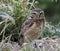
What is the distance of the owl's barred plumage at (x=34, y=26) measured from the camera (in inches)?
296

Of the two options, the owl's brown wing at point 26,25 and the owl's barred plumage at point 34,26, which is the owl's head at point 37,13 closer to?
the owl's barred plumage at point 34,26

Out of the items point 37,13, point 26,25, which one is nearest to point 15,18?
point 26,25

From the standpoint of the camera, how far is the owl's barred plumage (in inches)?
296

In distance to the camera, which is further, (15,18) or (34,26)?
(15,18)

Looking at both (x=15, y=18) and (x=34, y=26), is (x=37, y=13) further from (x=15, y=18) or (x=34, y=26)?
(x=15, y=18)

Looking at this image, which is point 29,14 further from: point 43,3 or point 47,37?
point 43,3

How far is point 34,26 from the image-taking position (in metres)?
7.51

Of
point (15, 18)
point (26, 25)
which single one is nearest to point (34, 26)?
point (26, 25)

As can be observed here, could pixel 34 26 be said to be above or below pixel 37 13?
below

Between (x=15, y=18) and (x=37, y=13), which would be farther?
(x=15, y=18)

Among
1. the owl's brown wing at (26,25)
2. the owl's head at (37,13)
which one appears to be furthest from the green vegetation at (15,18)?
the owl's head at (37,13)

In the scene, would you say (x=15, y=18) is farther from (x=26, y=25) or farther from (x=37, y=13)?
(x=37, y=13)

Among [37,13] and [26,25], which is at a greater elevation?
[37,13]

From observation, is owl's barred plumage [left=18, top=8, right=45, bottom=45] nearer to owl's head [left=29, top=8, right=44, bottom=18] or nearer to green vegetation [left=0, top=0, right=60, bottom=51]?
owl's head [left=29, top=8, right=44, bottom=18]
